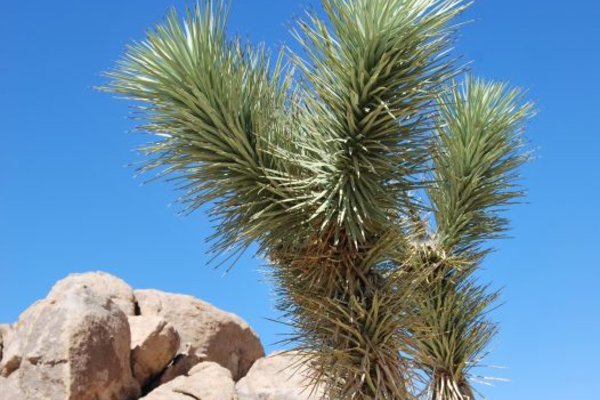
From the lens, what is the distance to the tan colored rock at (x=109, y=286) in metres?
12.9

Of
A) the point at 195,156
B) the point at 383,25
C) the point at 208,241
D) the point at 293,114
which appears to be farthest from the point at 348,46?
the point at 208,241

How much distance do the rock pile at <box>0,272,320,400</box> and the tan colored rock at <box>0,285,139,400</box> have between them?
14 millimetres

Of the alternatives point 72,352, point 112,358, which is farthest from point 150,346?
point 72,352

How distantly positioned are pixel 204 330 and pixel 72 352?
10.2ft

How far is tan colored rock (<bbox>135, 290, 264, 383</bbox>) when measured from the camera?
13.0 meters

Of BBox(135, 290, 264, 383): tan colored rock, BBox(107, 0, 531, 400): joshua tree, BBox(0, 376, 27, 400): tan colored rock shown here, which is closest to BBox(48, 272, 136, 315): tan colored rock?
BBox(135, 290, 264, 383): tan colored rock

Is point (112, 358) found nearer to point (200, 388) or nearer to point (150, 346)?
point (150, 346)

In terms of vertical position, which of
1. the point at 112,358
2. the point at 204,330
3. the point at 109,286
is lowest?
the point at 112,358

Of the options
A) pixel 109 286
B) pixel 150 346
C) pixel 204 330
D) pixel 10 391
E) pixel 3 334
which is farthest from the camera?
pixel 109 286

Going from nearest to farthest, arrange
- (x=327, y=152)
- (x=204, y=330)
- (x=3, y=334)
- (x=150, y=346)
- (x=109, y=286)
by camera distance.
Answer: (x=327, y=152) → (x=150, y=346) → (x=3, y=334) → (x=204, y=330) → (x=109, y=286)

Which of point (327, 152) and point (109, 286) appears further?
point (109, 286)

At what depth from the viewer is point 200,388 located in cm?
1109

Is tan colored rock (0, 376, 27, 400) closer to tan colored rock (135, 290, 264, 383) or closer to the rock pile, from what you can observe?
the rock pile

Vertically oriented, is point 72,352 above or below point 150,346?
below
